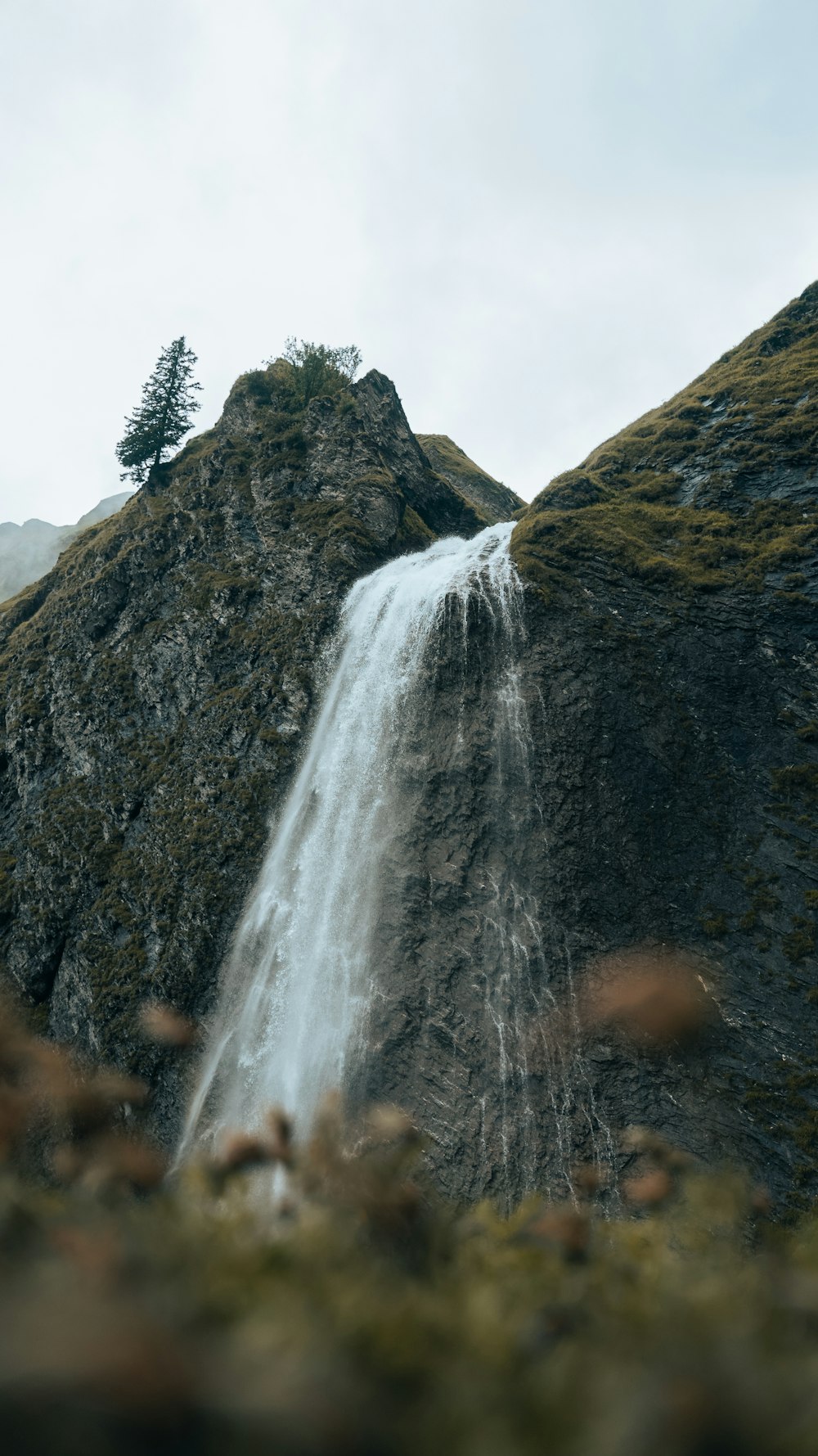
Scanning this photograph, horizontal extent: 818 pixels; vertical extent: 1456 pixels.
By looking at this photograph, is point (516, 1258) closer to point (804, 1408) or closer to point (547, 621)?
point (804, 1408)

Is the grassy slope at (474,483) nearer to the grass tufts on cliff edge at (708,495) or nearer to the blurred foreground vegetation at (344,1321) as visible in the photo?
the grass tufts on cliff edge at (708,495)

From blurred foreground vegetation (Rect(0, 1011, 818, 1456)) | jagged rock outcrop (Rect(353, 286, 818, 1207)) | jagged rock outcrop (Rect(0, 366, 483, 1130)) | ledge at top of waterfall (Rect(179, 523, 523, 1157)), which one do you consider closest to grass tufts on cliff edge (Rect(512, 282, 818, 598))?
jagged rock outcrop (Rect(353, 286, 818, 1207))

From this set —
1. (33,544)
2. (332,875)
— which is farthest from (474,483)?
(33,544)

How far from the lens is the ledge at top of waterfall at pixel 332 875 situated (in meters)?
21.8

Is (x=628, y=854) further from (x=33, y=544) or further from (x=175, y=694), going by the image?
(x=33, y=544)

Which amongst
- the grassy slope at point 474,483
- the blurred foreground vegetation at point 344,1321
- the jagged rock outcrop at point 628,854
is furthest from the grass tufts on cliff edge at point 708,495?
the grassy slope at point 474,483

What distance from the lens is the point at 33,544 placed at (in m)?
174

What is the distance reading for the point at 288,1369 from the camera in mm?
2498

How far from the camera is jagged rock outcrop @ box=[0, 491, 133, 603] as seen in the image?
150m

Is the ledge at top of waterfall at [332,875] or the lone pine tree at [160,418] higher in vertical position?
the lone pine tree at [160,418]

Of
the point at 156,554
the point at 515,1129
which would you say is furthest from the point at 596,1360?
the point at 156,554

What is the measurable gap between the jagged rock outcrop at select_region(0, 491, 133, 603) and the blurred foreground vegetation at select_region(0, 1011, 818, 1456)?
6152 inches

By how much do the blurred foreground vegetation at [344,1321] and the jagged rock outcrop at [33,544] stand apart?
156255 millimetres

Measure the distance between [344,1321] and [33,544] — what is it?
20035 cm
